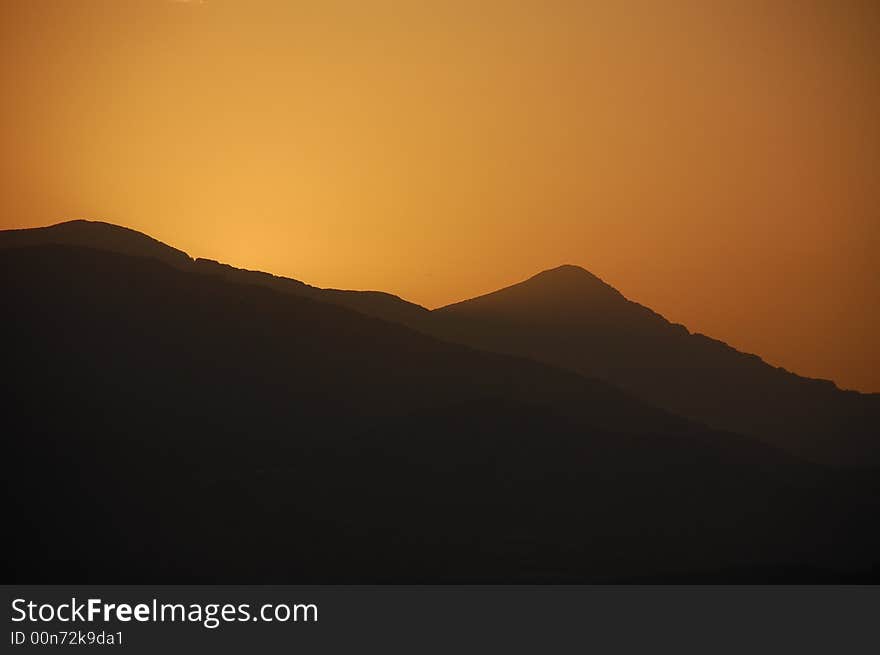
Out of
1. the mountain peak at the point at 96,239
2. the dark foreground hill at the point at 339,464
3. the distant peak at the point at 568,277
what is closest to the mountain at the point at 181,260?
the mountain peak at the point at 96,239

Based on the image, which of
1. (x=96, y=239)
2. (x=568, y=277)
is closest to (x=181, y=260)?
(x=96, y=239)

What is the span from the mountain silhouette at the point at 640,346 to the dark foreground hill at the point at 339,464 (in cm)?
20

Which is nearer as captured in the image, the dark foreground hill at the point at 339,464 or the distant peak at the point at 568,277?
the dark foreground hill at the point at 339,464

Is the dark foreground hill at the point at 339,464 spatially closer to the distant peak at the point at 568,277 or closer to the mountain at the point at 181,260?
the mountain at the point at 181,260

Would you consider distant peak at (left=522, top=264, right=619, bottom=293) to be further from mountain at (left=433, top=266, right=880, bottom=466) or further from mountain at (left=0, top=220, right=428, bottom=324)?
mountain at (left=0, top=220, right=428, bottom=324)

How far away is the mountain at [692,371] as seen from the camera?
11430 millimetres

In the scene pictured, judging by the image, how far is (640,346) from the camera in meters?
11.6

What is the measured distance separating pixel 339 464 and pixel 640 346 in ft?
12.1

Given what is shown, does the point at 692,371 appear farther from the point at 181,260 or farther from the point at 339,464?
the point at 181,260

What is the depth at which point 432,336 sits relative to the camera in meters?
11.9

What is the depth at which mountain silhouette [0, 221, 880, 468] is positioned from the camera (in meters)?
11.4
